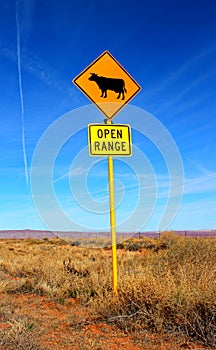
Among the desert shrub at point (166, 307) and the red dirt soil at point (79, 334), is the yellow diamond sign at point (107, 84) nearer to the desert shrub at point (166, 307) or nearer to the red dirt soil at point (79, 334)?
the desert shrub at point (166, 307)

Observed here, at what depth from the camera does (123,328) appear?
16.1 feet

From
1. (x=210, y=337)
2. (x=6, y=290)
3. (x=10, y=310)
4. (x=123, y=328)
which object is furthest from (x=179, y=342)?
(x=6, y=290)

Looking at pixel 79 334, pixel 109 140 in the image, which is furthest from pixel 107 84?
pixel 79 334

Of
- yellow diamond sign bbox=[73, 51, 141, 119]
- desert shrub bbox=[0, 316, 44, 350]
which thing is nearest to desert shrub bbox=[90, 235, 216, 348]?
desert shrub bbox=[0, 316, 44, 350]

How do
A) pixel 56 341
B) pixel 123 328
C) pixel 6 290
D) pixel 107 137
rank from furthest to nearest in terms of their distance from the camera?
1. pixel 6 290
2. pixel 107 137
3. pixel 123 328
4. pixel 56 341

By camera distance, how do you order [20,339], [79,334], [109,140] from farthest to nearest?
1. [109,140]
2. [79,334]
3. [20,339]

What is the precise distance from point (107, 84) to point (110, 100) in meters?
0.30

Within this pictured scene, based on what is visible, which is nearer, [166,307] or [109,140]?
[166,307]

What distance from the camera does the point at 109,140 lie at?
20.5 feet

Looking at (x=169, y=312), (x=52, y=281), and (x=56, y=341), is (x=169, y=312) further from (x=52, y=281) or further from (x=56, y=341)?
(x=52, y=281)

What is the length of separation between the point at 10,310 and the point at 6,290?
224cm

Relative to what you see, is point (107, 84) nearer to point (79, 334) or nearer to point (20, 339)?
point (79, 334)

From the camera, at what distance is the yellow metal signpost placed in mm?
6152

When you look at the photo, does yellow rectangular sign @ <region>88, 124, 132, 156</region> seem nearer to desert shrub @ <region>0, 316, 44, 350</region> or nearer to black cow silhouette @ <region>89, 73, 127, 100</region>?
black cow silhouette @ <region>89, 73, 127, 100</region>
